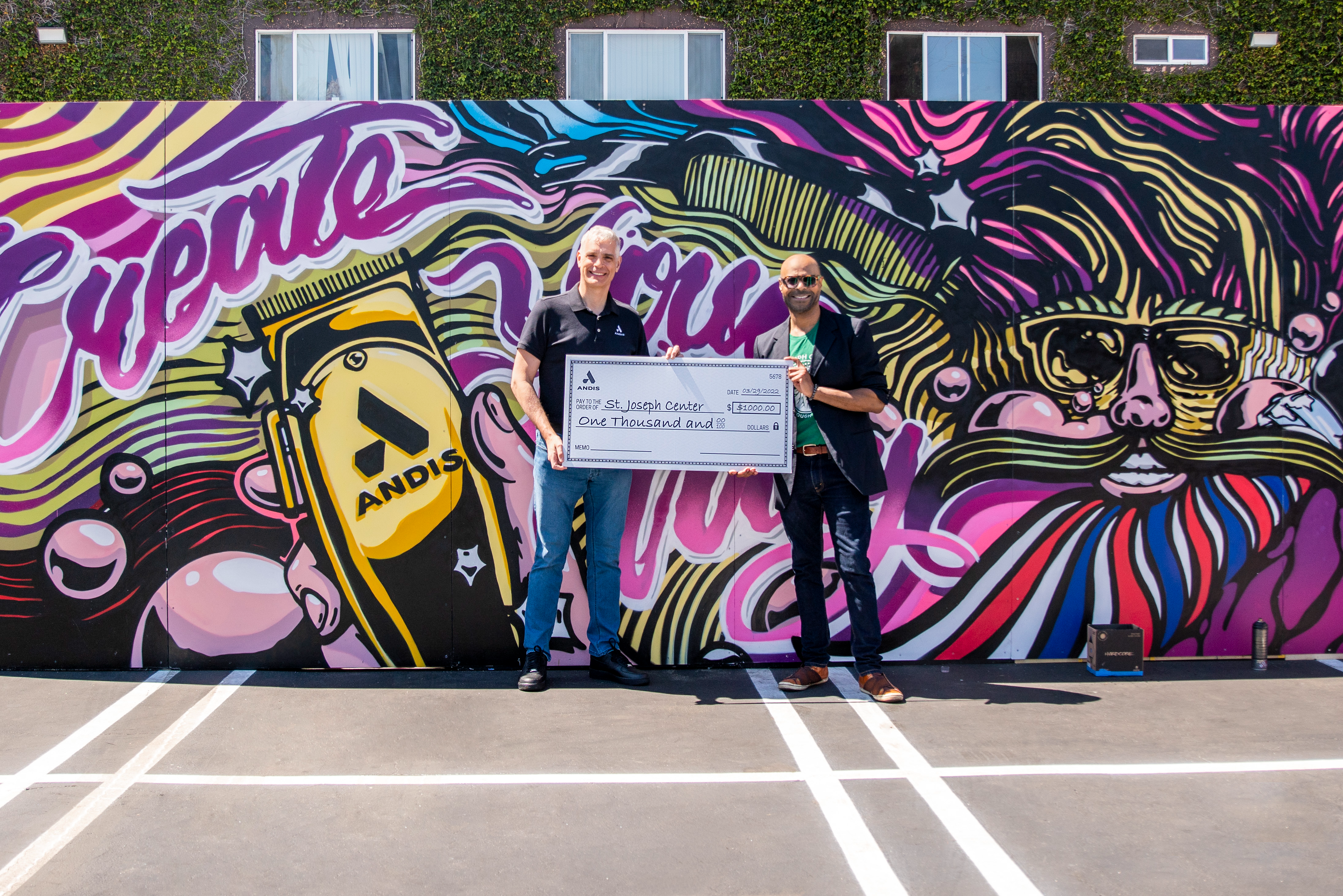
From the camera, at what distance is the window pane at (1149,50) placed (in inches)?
480

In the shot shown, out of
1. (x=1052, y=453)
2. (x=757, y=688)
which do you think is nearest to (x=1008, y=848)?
(x=757, y=688)

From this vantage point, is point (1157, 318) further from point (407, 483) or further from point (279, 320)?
point (279, 320)

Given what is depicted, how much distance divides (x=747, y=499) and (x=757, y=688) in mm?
1000

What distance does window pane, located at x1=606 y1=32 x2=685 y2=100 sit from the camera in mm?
12250

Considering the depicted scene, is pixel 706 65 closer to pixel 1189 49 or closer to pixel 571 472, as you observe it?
pixel 1189 49

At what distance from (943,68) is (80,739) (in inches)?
494

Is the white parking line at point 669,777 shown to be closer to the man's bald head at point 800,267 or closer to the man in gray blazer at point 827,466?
the man in gray blazer at point 827,466

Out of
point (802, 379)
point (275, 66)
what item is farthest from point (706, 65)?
point (802, 379)

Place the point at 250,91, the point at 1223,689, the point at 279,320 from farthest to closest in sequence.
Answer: the point at 250,91
the point at 279,320
the point at 1223,689

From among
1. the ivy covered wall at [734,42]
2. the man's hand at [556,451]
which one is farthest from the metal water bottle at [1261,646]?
the ivy covered wall at [734,42]

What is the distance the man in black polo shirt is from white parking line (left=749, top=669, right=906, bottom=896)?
809 millimetres

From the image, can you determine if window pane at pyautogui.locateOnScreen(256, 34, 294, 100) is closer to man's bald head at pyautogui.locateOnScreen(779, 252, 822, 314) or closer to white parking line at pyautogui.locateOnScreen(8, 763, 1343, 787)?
man's bald head at pyautogui.locateOnScreen(779, 252, 822, 314)

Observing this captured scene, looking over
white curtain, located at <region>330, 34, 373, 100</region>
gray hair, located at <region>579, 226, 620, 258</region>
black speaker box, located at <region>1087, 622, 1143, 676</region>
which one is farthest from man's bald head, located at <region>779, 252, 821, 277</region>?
white curtain, located at <region>330, 34, 373, 100</region>

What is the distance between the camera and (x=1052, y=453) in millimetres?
4871
